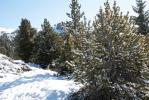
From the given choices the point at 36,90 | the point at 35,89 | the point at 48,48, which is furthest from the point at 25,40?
the point at 36,90

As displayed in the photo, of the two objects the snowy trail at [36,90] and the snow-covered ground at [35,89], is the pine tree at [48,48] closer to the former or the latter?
the snow-covered ground at [35,89]

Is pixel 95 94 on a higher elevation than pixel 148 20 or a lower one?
lower

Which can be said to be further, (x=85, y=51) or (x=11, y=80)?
(x=11, y=80)

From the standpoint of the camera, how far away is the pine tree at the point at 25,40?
181ft

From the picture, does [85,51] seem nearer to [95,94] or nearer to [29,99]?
[95,94]

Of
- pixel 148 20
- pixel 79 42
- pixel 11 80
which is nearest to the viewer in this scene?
pixel 79 42

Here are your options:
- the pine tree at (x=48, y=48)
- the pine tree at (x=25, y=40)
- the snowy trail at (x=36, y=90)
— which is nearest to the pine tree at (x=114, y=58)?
the snowy trail at (x=36, y=90)

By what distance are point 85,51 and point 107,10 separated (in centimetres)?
258

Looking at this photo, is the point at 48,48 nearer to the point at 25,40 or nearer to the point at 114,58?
the point at 25,40

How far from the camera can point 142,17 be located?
159 ft

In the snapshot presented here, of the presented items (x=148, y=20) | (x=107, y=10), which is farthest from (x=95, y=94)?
(x=148, y=20)

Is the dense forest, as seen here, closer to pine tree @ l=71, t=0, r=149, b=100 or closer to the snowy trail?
pine tree @ l=71, t=0, r=149, b=100

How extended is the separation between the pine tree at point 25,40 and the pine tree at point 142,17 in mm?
19127

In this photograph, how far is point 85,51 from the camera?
1731 centimetres
